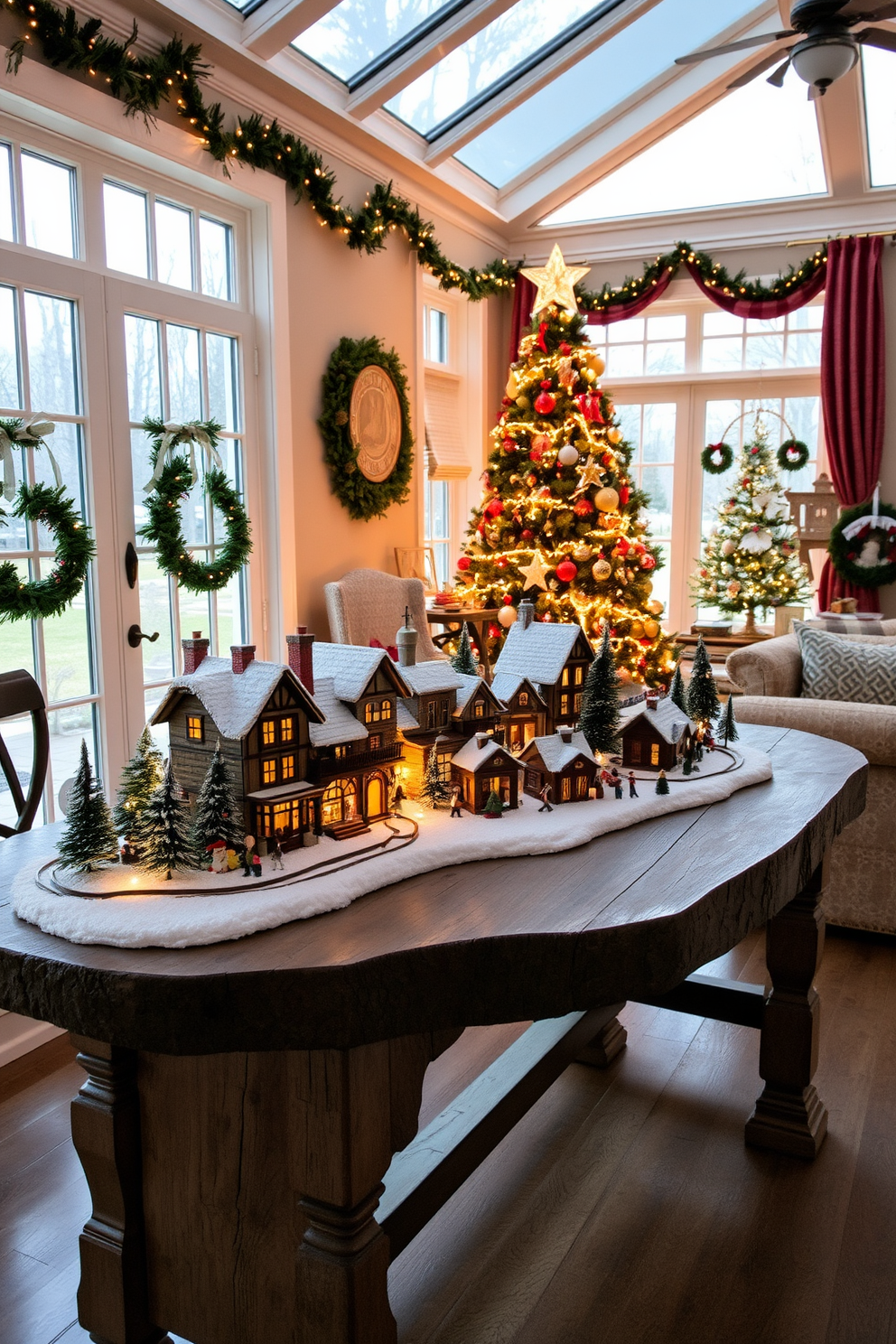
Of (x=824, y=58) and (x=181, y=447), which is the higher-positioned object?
(x=824, y=58)

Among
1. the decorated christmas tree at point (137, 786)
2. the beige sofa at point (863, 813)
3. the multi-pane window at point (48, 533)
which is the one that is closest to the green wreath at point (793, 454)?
the beige sofa at point (863, 813)

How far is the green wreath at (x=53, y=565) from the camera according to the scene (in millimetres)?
2793

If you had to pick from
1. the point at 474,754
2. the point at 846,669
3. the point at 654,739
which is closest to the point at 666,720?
the point at 654,739

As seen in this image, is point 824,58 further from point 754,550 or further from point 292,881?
point 754,550

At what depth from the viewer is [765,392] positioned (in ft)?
20.0

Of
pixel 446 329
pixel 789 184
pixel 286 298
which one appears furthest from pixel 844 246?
pixel 286 298

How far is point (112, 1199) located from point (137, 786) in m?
0.61

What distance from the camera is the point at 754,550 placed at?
19.0ft

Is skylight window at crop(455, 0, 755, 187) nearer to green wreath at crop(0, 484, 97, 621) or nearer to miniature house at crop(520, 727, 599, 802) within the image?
green wreath at crop(0, 484, 97, 621)

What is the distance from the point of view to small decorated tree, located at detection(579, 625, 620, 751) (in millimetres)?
1873

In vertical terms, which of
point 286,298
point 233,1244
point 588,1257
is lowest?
point 588,1257

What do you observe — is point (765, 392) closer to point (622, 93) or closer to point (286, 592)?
point (622, 93)

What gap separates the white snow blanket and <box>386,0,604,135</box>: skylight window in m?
4.10

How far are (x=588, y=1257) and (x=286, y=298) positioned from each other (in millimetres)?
3639
